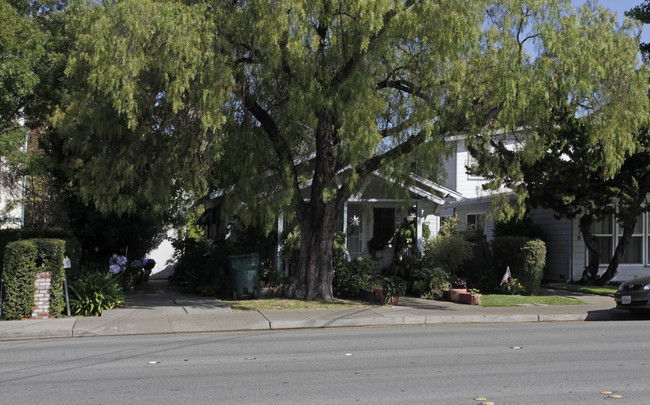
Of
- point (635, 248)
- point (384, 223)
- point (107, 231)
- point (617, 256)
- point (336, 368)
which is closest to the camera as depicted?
point (336, 368)

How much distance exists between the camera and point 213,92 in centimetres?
1242

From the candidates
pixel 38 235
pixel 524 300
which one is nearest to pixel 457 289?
pixel 524 300

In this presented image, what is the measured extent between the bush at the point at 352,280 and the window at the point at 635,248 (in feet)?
32.3

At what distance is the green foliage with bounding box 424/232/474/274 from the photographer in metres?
17.9

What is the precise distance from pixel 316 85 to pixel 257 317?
5.19 metres

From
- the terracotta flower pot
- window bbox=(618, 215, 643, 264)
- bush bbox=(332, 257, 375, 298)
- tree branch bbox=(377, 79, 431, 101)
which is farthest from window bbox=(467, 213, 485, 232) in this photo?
tree branch bbox=(377, 79, 431, 101)

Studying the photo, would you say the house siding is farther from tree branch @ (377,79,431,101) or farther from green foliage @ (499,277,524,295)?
tree branch @ (377,79,431,101)

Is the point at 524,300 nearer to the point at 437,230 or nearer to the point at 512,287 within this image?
the point at 512,287

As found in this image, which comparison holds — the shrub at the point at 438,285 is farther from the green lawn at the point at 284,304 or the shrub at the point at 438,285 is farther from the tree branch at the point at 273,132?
the tree branch at the point at 273,132

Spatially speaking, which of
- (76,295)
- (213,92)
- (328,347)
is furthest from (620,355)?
(76,295)

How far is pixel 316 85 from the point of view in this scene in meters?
13.0

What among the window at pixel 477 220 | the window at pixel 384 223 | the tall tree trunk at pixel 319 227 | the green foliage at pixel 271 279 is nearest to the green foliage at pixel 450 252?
the window at pixel 384 223

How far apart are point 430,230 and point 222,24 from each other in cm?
1086

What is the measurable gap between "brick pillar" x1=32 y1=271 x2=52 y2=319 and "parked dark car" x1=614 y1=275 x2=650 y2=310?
1269 centimetres
